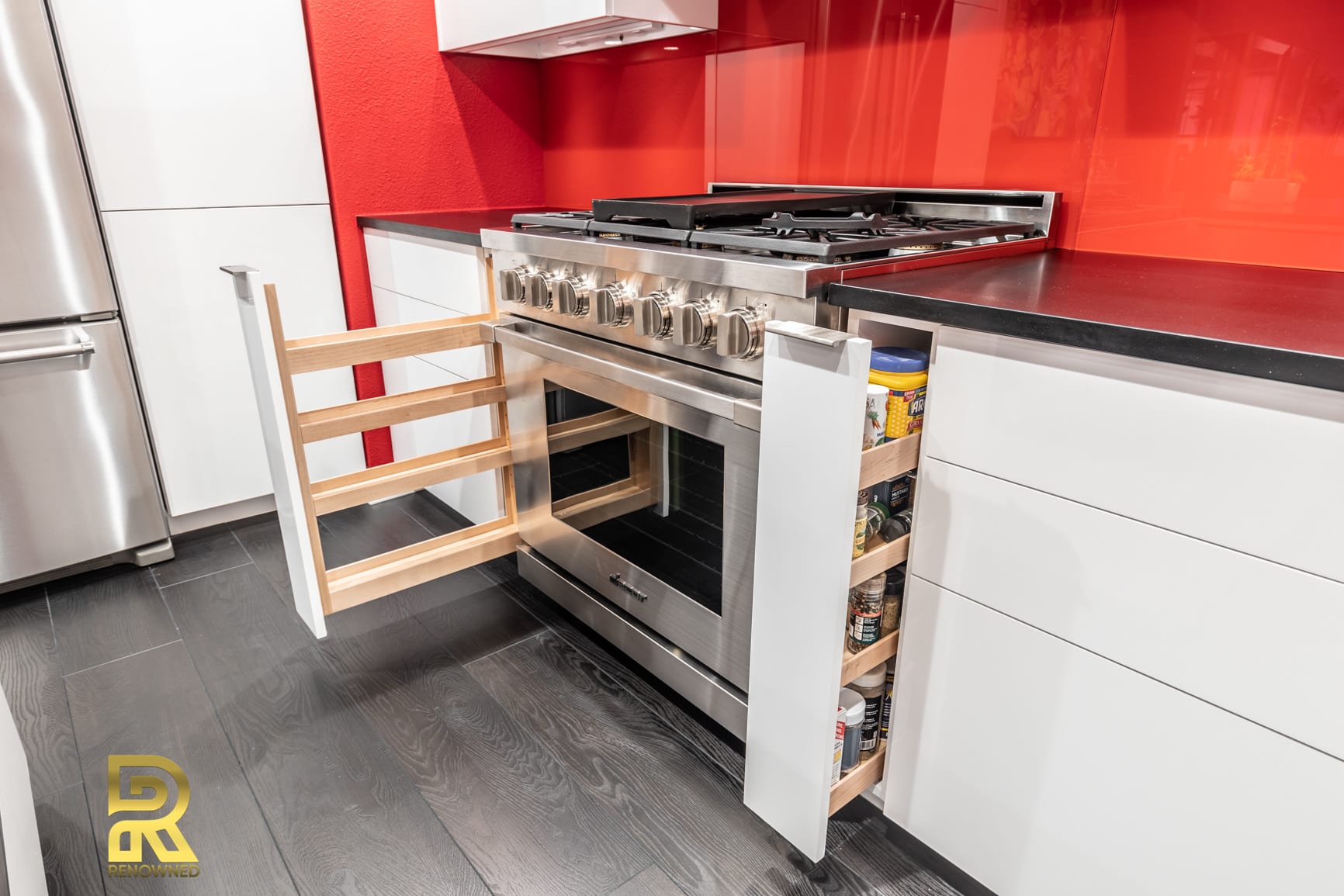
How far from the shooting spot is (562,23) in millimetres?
1789

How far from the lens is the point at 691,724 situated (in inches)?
59.6

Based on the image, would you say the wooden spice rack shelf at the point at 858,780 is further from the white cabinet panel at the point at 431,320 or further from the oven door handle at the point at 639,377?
the white cabinet panel at the point at 431,320

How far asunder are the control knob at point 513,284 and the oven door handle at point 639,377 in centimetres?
7

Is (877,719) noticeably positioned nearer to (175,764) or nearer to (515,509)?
(515,509)

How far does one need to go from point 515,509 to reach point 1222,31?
1591 millimetres

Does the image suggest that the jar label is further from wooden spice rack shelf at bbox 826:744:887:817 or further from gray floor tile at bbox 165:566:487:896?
gray floor tile at bbox 165:566:487:896

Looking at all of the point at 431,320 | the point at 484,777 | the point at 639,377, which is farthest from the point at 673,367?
the point at 431,320

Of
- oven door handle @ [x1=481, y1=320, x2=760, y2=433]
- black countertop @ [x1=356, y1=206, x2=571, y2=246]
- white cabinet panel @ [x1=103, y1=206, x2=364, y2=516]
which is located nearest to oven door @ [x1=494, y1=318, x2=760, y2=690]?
oven door handle @ [x1=481, y1=320, x2=760, y2=433]

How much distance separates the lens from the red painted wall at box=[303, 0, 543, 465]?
7.07ft

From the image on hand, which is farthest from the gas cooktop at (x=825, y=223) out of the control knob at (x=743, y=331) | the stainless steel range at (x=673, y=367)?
the control knob at (x=743, y=331)

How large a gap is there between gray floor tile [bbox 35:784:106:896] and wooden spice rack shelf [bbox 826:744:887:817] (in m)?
1.12

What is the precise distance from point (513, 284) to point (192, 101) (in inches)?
43.0

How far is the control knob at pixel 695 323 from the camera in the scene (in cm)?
119

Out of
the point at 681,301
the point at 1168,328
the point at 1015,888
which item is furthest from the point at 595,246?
the point at 1015,888
